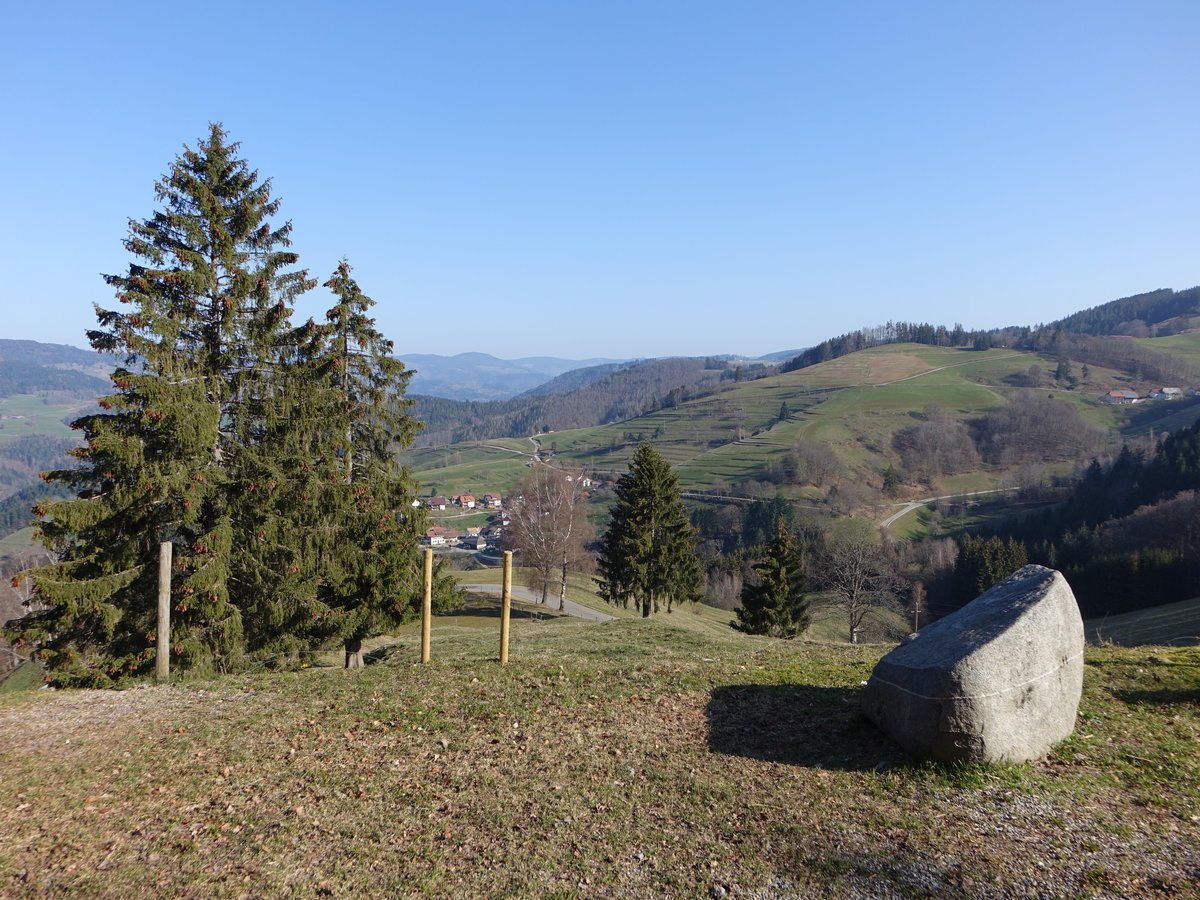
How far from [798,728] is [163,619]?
46.7 ft

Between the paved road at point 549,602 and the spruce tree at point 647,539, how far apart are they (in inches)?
260

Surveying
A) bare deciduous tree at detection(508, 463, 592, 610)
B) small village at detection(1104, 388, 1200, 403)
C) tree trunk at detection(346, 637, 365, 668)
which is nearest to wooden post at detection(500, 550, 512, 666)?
tree trunk at detection(346, 637, 365, 668)

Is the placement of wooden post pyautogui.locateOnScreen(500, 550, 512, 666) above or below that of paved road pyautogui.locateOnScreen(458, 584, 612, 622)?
above

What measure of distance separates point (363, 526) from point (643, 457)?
23760 millimetres

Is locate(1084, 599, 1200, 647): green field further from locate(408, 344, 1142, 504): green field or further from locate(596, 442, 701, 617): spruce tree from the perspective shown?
locate(408, 344, 1142, 504): green field

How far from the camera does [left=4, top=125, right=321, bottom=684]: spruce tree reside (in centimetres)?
1647

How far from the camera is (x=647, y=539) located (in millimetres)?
41781

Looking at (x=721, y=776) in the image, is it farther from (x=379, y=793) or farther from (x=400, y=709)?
(x=400, y=709)

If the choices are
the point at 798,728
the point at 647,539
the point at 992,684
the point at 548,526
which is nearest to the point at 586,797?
the point at 798,728

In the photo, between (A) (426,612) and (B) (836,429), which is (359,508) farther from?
(B) (836,429)

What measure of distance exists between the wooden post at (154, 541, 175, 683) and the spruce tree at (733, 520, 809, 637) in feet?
104

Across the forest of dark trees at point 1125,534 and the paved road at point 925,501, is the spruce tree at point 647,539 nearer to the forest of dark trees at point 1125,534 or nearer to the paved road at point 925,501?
the forest of dark trees at point 1125,534

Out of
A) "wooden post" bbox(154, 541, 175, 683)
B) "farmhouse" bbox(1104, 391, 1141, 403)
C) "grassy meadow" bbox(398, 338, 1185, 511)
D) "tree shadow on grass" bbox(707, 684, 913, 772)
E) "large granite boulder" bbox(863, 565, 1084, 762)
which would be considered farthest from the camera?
"farmhouse" bbox(1104, 391, 1141, 403)

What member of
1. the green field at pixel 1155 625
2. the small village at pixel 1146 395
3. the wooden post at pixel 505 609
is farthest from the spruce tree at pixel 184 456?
the small village at pixel 1146 395
